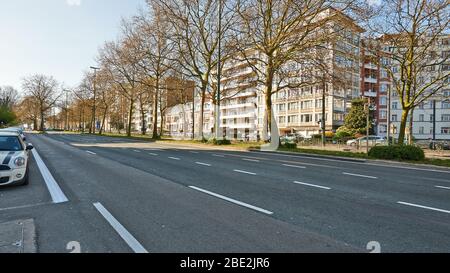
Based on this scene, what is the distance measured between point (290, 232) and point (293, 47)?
68.0 ft

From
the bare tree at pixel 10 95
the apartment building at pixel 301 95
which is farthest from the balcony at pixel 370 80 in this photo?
the bare tree at pixel 10 95

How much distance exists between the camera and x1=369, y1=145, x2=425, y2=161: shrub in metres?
16.5

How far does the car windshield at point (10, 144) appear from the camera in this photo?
8571mm

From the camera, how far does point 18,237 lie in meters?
4.34

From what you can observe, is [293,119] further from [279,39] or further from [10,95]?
[10,95]

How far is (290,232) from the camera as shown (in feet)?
15.2

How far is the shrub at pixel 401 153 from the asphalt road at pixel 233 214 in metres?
7.71

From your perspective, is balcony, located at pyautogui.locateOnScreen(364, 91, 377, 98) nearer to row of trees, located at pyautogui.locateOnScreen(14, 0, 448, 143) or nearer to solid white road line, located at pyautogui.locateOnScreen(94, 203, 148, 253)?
row of trees, located at pyautogui.locateOnScreen(14, 0, 448, 143)

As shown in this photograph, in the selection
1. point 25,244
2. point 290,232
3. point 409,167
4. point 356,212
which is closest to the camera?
point 25,244

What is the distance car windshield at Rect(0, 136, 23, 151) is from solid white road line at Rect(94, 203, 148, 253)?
4450mm

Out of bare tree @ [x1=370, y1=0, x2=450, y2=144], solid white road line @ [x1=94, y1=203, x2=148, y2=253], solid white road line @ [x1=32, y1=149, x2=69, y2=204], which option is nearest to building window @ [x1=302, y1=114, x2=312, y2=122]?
bare tree @ [x1=370, y1=0, x2=450, y2=144]

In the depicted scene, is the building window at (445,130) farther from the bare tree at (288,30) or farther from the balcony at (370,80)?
the bare tree at (288,30)
